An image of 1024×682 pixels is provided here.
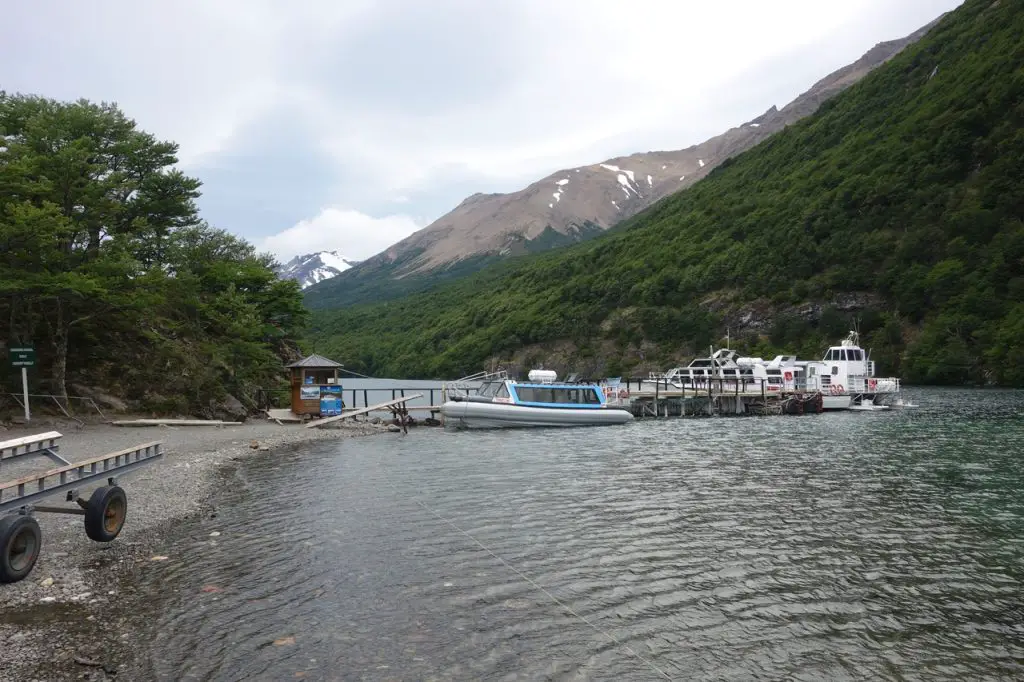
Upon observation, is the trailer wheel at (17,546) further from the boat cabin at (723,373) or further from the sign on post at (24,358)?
the boat cabin at (723,373)

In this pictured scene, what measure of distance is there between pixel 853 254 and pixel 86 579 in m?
116

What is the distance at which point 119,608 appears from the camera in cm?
897

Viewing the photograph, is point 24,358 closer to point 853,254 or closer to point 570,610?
point 570,610

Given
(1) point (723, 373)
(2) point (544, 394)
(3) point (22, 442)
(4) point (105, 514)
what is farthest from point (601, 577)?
(1) point (723, 373)

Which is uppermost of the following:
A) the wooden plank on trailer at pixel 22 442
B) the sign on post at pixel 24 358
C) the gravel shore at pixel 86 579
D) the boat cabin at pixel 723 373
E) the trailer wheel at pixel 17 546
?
the sign on post at pixel 24 358

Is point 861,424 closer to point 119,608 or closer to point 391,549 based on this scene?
point 391,549

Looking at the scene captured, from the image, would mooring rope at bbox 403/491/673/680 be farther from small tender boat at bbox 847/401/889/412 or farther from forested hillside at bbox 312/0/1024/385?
forested hillside at bbox 312/0/1024/385

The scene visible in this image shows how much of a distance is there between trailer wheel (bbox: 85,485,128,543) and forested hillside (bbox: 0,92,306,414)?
17.4 metres

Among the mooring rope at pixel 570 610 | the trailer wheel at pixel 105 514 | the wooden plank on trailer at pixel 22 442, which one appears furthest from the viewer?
the trailer wheel at pixel 105 514

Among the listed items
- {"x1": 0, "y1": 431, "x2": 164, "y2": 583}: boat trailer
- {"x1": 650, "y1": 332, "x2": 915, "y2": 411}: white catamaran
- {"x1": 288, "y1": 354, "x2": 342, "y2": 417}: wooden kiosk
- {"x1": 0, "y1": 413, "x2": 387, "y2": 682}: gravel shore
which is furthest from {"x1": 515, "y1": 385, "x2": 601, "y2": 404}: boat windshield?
{"x1": 0, "y1": 431, "x2": 164, "y2": 583}: boat trailer

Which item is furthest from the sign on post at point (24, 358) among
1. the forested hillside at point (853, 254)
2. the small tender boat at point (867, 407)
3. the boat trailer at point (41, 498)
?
the forested hillside at point (853, 254)

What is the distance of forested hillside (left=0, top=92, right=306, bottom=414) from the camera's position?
26438 millimetres

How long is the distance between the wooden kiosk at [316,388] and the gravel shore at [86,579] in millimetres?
14390

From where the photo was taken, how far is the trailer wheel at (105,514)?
11.4 meters
